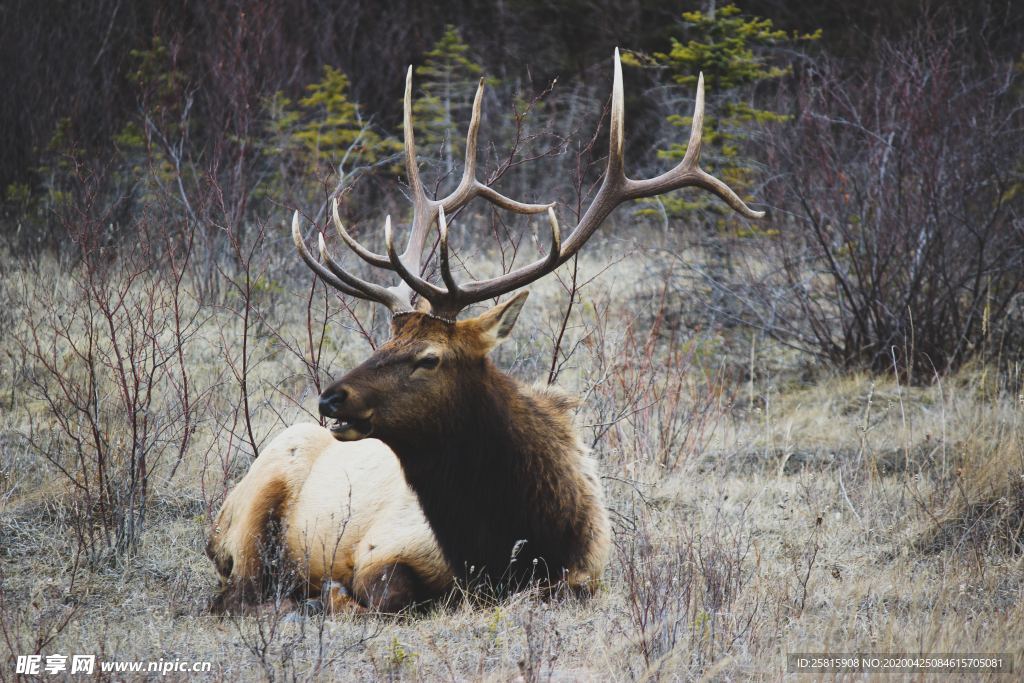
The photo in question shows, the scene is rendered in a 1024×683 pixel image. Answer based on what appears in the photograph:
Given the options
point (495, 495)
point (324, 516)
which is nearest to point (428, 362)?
point (495, 495)

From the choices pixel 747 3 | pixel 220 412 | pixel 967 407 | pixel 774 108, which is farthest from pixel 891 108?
pixel 747 3

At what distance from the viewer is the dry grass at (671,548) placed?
3828 millimetres

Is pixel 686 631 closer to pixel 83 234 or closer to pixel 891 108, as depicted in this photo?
pixel 83 234

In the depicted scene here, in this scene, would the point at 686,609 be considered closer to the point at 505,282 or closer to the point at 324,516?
the point at 505,282

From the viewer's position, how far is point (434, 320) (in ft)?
14.8

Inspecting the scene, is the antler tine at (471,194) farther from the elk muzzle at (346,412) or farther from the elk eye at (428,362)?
the elk muzzle at (346,412)

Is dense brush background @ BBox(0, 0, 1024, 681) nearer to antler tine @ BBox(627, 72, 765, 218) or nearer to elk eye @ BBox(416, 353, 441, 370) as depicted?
antler tine @ BBox(627, 72, 765, 218)

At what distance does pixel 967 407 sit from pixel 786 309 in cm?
276

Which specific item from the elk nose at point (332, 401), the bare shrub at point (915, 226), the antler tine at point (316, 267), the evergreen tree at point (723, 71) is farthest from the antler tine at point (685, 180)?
the evergreen tree at point (723, 71)

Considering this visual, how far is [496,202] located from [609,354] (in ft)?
9.31

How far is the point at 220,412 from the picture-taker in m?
7.06

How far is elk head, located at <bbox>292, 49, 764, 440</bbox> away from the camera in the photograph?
420cm

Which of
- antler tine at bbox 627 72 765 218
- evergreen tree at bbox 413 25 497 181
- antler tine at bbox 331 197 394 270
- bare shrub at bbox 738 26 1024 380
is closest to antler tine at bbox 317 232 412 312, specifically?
antler tine at bbox 331 197 394 270

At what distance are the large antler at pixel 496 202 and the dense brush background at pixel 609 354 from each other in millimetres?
849
